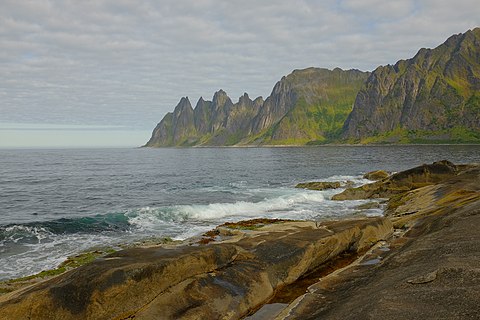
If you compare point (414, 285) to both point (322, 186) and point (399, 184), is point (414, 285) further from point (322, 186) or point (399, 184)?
point (322, 186)

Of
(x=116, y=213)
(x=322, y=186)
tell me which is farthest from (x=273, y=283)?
(x=322, y=186)

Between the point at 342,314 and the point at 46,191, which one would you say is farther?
the point at 46,191

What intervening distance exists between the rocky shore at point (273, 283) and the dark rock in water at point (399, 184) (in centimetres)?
2939

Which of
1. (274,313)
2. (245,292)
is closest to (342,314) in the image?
(274,313)

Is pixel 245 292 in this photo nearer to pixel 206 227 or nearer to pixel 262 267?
pixel 262 267

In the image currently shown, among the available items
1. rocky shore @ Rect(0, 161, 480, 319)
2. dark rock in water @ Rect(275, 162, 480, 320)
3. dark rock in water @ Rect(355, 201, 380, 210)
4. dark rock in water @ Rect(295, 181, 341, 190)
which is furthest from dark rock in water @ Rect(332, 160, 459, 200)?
dark rock in water @ Rect(275, 162, 480, 320)

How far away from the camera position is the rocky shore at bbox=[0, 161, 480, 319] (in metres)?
10.6

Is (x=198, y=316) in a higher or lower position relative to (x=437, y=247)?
lower

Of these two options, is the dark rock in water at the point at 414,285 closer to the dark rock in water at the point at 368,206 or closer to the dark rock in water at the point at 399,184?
the dark rock in water at the point at 368,206

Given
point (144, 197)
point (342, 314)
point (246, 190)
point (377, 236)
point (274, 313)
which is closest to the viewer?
point (342, 314)

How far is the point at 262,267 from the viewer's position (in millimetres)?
15891

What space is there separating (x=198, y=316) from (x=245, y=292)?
2.53 metres

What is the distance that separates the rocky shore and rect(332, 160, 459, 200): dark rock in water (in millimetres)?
29393

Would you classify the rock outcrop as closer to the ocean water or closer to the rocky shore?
the rocky shore
